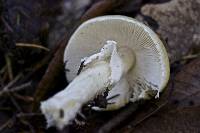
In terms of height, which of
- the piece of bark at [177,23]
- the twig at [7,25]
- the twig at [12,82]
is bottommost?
the piece of bark at [177,23]

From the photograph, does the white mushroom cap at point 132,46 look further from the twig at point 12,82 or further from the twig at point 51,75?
the twig at point 12,82

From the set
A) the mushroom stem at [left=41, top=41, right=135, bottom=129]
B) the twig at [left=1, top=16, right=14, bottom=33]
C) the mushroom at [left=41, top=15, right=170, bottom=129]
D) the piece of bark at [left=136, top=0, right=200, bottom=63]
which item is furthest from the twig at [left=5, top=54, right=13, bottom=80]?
the piece of bark at [left=136, top=0, right=200, bottom=63]

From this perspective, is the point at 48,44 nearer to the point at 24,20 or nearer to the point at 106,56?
the point at 24,20

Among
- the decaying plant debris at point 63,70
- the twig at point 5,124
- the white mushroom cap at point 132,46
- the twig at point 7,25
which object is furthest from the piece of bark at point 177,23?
the twig at point 5,124

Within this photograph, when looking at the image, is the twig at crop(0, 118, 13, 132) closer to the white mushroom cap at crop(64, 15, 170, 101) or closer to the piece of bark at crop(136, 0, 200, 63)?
the white mushroom cap at crop(64, 15, 170, 101)

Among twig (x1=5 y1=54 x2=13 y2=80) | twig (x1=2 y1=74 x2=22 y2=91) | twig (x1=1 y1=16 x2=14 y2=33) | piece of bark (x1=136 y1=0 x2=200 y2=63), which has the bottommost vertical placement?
piece of bark (x1=136 y1=0 x2=200 y2=63)

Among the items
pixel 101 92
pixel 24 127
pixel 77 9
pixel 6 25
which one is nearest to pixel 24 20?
pixel 6 25

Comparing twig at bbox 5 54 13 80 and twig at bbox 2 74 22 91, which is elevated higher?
twig at bbox 5 54 13 80

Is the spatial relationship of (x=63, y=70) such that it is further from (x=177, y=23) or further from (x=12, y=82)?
(x=177, y=23)
